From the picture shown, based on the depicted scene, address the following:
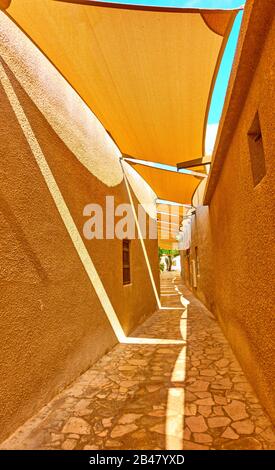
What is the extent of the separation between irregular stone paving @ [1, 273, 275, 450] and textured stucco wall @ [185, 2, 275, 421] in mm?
329

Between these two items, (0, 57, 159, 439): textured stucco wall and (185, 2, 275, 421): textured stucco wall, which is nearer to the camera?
(185, 2, 275, 421): textured stucco wall

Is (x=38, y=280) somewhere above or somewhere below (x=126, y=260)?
below

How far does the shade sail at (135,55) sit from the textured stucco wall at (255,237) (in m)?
1.27

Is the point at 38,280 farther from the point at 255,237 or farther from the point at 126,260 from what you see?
the point at 126,260

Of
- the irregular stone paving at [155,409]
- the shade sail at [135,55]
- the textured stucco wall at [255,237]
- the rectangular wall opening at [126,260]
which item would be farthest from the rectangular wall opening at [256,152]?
the rectangular wall opening at [126,260]

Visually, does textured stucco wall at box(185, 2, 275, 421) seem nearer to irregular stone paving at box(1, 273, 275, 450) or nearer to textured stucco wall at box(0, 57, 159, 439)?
irregular stone paving at box(1, 273, 275, 450)

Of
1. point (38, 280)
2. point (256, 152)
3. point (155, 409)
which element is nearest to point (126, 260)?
point (38, 280)

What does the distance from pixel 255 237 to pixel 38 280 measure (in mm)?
2772

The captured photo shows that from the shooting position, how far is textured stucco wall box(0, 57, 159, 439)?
272 cm

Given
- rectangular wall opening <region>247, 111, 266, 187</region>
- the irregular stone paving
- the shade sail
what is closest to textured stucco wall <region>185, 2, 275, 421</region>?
rectangular wall opening <region>247, 111, 266, 187</region>

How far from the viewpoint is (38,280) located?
3.23m

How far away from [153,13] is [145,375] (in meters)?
5.28

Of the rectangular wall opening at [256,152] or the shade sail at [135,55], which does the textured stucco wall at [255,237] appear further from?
the shade sail at [135,55]
